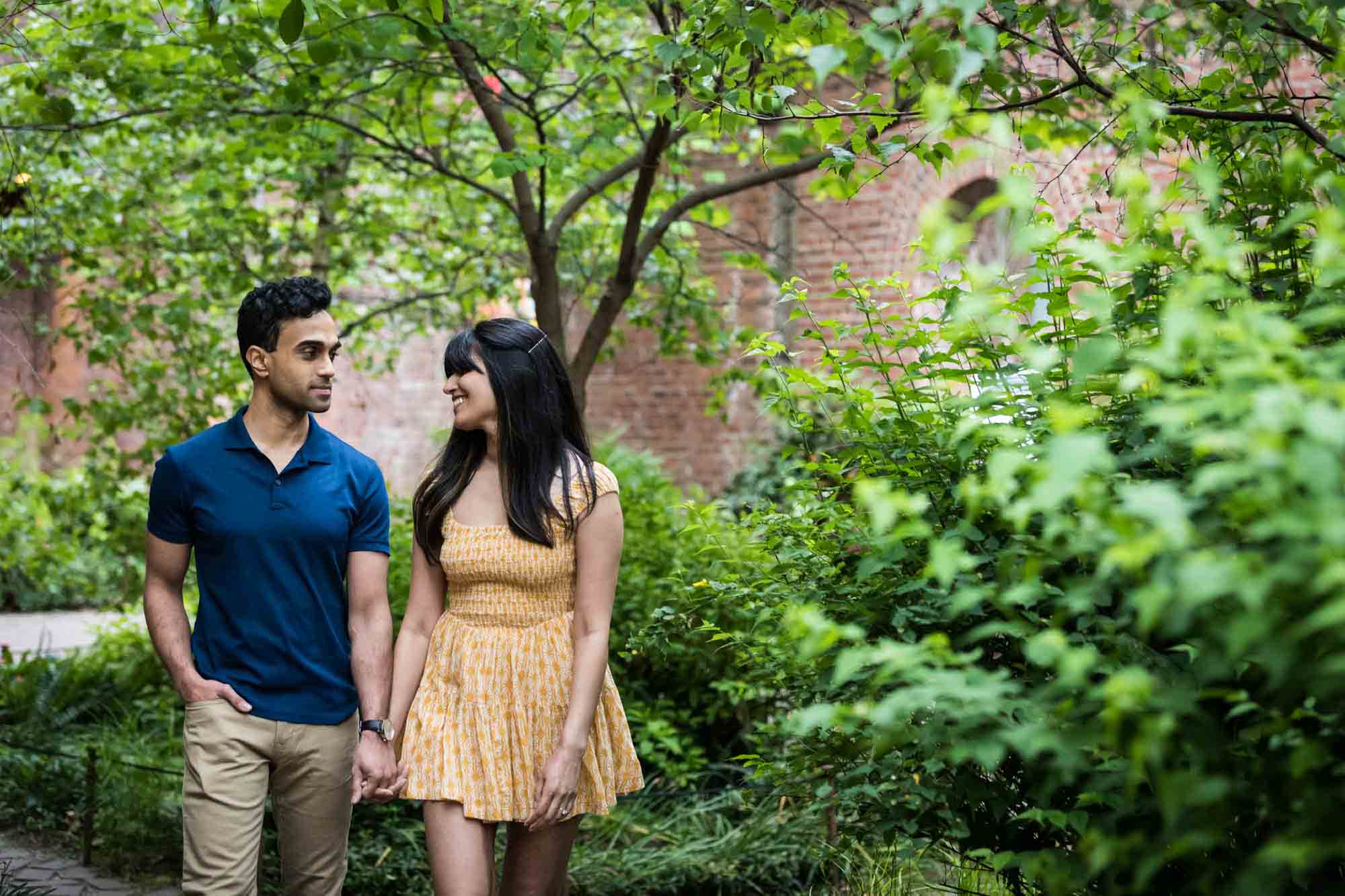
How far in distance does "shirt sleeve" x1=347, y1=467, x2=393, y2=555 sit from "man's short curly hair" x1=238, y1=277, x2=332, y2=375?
0.47 m

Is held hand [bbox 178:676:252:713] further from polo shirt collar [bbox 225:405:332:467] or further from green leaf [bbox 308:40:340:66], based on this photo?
green leaf [bbox 308:40:340:66]

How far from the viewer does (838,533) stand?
273 centimetres

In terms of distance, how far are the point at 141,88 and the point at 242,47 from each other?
21.2 inches

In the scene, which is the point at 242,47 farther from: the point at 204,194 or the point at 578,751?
the point at 578,751

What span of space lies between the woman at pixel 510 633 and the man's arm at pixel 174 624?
47cm

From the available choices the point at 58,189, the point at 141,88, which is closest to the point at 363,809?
the point at 141,88

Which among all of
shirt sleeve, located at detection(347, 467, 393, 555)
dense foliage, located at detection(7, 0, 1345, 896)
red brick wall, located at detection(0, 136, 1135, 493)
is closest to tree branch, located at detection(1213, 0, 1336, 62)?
dense foliage, located at detection(7, 0, 1345, 896)

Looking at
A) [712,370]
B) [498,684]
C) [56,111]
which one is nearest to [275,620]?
[498,684]

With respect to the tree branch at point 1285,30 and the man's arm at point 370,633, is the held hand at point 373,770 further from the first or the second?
the tree branch at point 1285,30

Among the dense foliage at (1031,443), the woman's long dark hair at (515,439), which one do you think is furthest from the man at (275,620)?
the dense foliage at (1031,443)

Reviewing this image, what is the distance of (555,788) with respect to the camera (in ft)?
9.35

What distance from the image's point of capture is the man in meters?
3.06

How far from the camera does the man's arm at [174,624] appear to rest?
309 cm

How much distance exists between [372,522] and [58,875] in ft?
9.26
